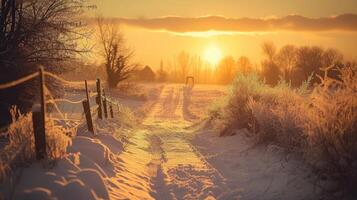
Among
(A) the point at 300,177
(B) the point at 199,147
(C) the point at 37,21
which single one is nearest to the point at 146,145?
(B) the point at 199,147

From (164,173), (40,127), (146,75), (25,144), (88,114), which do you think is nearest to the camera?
(25,144)

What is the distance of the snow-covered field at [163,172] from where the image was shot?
779cm

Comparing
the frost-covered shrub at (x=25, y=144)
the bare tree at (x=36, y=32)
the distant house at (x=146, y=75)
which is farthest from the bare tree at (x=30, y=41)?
the distant house at (x=146, y=75)

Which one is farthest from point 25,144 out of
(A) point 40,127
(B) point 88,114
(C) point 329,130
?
(C) point 329,130

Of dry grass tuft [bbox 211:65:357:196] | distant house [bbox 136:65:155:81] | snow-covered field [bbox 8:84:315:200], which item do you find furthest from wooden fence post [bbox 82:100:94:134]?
distant house [bbox 136:65:155:81]

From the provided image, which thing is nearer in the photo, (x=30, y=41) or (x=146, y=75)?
(x=30, y=41)

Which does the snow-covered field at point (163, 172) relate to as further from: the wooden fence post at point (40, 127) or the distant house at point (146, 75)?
the distant house at point (146, 75)

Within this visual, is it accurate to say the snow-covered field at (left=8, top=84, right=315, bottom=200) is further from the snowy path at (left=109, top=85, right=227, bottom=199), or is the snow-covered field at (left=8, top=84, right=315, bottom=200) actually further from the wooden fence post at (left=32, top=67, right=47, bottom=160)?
the wooden fence post at (left=32, top=67, right=47, bottom=160)

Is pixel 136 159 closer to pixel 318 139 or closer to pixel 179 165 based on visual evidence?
pixel 179 165

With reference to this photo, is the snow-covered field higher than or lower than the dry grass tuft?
lower

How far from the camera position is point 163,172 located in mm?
11359

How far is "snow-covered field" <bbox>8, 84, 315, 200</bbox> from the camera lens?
25.6 ft

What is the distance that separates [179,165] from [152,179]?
5.56 feet

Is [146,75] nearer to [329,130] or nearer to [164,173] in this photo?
[164,173]
